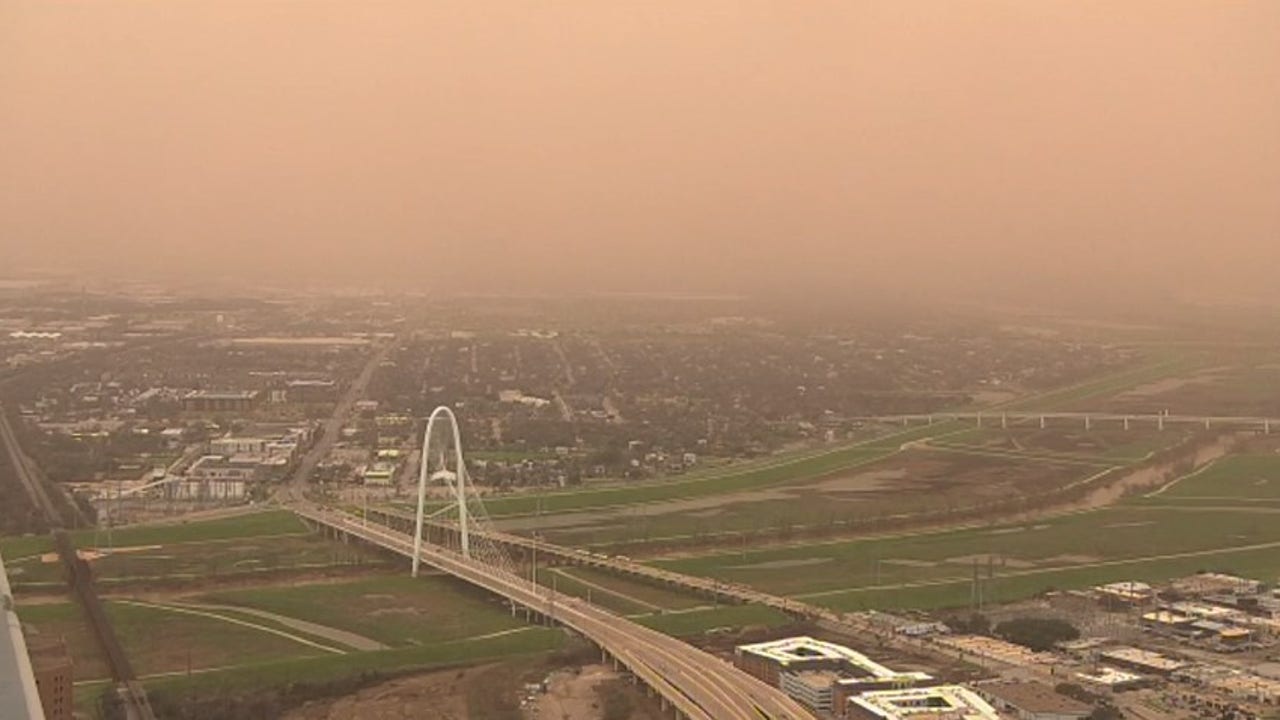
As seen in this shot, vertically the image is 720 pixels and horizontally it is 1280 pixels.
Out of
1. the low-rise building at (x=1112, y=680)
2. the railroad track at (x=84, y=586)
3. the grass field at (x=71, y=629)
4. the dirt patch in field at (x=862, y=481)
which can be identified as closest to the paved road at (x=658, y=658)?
the low-rise building at (x=1112, y=680)

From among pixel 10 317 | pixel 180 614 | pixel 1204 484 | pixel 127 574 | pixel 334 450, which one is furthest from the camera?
pixel 10 317

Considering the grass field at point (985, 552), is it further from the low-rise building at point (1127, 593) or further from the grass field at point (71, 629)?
the grass field at point (71, 629)

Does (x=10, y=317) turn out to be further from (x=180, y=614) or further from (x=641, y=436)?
(x=180, y=614)

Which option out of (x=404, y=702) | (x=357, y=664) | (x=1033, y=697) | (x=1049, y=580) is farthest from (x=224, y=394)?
(x=1033, y=697)

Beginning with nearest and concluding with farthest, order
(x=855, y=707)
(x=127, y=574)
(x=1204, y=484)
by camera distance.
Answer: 1. (x=855, y=707)
2. (x=127, y=574)
3. (x=1204, y=484)

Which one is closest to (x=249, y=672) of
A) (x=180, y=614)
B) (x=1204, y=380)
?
(x=180, y=614)

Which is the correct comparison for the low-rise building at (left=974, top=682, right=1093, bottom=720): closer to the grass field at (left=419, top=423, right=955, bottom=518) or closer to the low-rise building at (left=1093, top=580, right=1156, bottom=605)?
the low-rise building at (left=1093, top=580, right=1156, bottom=605)
